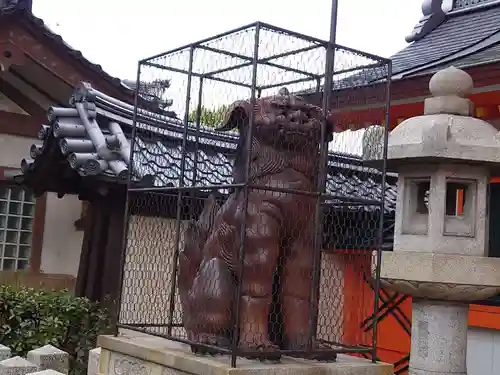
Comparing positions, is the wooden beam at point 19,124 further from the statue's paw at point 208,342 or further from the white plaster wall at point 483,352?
the statue's paw at point 208,342

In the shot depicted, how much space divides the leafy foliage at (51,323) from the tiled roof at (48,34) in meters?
3.64

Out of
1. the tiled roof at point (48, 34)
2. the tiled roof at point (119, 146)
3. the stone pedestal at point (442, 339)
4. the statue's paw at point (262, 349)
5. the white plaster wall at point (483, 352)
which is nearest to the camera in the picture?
the statue's paw at point (262, 349)

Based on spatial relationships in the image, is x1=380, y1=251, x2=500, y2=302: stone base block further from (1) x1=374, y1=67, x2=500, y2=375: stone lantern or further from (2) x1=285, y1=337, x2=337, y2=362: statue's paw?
(2) x1=285, y1=337, x2=337, y2=362: statue's paw

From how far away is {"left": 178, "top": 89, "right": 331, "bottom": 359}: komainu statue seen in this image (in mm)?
4055

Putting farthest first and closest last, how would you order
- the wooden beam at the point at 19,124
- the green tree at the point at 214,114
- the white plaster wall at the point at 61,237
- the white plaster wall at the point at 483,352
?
the white plaster wall at the point at 61,237, the wooden beam at the point at 19,124, the white plaster wall at the point at 483,352, the green tree at the point at 214,114

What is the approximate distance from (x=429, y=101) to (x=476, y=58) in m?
1.98

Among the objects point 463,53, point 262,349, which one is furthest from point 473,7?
point 262,349

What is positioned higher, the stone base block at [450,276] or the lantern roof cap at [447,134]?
the lantern roof cap at [447,134]

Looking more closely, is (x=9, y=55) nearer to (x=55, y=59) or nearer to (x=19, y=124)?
(x=55, y=59)

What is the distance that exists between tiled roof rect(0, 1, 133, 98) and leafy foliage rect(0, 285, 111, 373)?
3.64 meters

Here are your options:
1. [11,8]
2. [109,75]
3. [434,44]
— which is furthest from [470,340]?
[11,8]

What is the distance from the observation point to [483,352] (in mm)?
7637

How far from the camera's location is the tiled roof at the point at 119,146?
720 centimetres

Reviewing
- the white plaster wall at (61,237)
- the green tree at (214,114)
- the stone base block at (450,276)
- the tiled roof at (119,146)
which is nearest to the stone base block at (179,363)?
the stone base block at (450,276)
